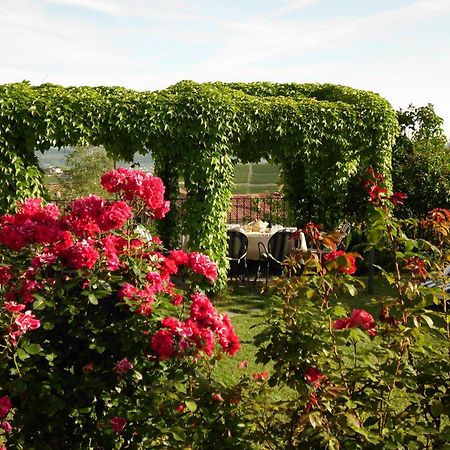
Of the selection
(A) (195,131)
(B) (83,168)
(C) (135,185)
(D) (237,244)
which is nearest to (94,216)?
(C) (135,185)

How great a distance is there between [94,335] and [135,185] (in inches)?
33.0

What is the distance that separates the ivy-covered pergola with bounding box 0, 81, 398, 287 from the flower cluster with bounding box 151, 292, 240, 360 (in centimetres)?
516

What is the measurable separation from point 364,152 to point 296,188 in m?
2.06

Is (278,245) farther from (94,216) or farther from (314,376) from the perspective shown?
(314,376)

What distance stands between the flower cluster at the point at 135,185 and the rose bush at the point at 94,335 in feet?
0.08

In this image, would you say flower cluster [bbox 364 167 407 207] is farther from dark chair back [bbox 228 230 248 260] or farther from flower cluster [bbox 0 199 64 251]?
dark chair back [bbox 228 230 248 260]

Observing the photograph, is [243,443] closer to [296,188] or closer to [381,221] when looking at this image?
[381,221]

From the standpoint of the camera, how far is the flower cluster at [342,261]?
2526 millimetres

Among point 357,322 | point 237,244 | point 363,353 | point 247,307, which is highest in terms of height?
point 357,322

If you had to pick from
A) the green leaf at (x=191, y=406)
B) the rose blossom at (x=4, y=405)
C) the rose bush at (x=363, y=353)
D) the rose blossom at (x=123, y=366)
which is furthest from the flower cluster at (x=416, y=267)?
the rose blossom at (x=4, y=405)

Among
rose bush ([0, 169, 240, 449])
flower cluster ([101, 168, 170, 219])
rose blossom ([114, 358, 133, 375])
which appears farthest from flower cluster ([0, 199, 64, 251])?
rose blossom ([114, 358, 133, 375])

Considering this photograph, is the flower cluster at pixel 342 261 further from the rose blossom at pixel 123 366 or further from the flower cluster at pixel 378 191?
the rose blossom at pixel 123 366

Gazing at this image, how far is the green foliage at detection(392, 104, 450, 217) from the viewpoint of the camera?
11.7 metres

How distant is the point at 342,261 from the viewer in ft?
8.27
